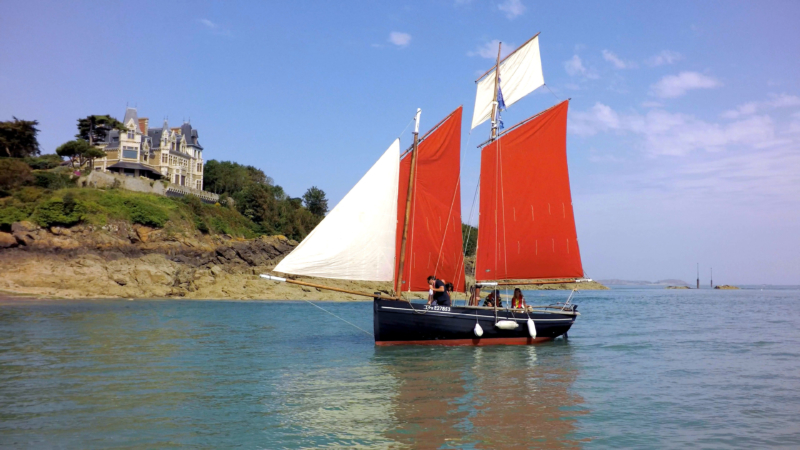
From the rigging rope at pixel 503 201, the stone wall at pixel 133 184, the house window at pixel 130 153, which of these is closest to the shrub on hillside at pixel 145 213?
the stone wall at pixel 133 184

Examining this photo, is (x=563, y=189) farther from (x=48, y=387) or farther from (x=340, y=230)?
(x=48, y=387)

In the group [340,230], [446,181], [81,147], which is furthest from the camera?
[81,147]

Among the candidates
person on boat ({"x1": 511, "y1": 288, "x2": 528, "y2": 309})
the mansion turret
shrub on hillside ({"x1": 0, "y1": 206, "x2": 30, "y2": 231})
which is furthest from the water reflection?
the mansion turret

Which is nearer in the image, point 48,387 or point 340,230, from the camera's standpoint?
point 48,387

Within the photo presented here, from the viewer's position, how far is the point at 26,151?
78.7m

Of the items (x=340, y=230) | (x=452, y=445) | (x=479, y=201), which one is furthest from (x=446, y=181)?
(x=452, y=445)

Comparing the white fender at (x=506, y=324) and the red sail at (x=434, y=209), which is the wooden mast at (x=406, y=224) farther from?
the white fender at (x=506, y=324)

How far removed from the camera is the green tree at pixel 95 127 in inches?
3430

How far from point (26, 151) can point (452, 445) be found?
280 feet

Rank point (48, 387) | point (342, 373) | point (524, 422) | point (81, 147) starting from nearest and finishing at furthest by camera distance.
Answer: point (524, 422)
point (48, 387)
point (342, 373)
point (81, 147)

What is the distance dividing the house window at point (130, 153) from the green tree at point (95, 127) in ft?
13.1

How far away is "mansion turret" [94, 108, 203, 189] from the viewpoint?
84438 mm

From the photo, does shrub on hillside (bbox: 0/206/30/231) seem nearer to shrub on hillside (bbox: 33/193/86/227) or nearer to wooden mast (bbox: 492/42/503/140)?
shrub on hillside (bbox: 33/193/86/227)

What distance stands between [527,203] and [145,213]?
163 feet
